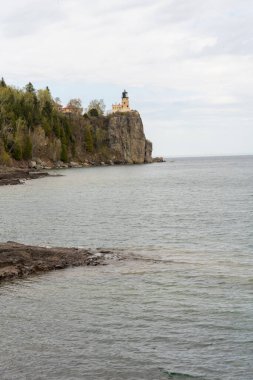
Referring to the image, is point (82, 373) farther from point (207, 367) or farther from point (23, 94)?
point (23, 94)

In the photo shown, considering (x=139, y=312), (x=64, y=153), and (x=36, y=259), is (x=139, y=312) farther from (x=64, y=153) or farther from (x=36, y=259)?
(x=64, y=153)

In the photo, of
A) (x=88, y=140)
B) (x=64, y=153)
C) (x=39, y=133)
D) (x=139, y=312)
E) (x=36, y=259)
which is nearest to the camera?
(x=139, y=312)

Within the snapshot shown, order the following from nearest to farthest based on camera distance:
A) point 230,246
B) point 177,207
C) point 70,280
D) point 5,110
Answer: point 70,280, point 230,246, point 177,207, point 5,110

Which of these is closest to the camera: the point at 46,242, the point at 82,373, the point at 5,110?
the point at 82,373

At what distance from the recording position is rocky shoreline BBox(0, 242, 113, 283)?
22234mm

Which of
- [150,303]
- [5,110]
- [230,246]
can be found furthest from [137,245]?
[5,110]

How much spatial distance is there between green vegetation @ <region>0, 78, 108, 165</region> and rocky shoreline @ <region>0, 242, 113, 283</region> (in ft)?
353

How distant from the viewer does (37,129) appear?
160250mm

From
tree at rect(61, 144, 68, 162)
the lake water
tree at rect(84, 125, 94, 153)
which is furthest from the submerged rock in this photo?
tree at rect(84, 125, 94, 153)

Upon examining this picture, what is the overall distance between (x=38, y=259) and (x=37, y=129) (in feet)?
459

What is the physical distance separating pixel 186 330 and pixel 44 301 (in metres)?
5.83

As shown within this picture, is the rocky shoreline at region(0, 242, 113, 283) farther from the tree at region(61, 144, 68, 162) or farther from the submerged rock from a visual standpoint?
the tree at region(61, 144, 68, 162)

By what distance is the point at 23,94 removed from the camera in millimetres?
162500

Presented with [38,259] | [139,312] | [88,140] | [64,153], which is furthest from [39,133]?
[139,312]
